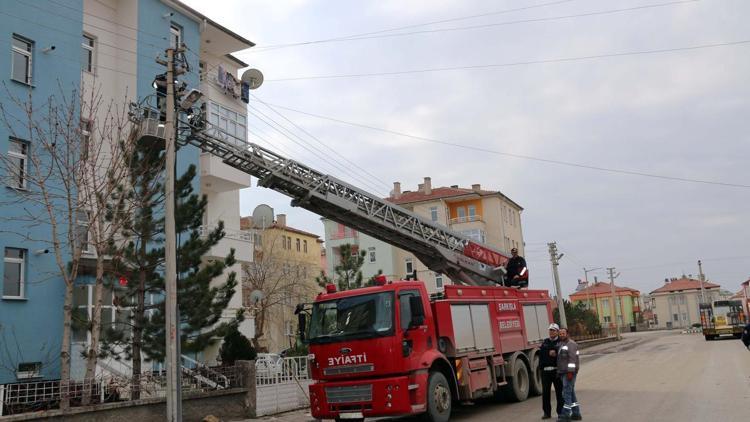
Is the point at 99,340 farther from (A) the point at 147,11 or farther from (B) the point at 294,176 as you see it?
(A) the point at 147,11

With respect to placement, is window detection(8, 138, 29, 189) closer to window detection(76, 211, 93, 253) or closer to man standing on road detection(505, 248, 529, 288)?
window detection(76, 211, 93, 253)

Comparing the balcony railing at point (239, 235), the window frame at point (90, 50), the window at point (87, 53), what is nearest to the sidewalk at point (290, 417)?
the balcony railing at point (239, 235)

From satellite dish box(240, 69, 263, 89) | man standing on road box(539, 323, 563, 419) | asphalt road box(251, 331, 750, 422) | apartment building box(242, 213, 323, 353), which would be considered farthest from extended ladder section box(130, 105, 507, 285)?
apartment building box(242, 213, 323, 353)

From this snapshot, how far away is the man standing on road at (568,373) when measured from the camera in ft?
37.1

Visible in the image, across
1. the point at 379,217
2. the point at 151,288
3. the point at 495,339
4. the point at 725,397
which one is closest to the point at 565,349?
the point at 495,339

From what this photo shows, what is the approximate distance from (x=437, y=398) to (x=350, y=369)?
1.76m

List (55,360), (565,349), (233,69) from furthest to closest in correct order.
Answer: (233,69) < (55,360) < (565,349)

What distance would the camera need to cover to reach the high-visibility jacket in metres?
11.6

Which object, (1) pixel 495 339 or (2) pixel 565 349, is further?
(1) pixel 495 339

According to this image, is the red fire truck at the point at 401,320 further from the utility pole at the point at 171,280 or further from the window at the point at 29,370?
the window at the point at 29,370

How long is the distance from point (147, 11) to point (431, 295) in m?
16.1

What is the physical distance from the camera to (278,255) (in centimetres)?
5300

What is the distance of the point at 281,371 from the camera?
1594cm

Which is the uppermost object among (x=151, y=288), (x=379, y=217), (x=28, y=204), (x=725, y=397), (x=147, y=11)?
(x=147, y=11)
